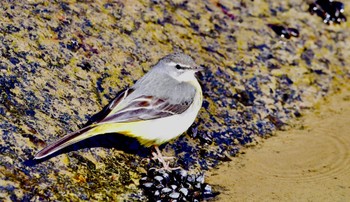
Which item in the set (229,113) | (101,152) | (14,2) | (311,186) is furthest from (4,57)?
(311,186)

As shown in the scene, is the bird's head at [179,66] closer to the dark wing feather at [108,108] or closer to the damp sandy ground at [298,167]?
the dark wing feather at [108,108]

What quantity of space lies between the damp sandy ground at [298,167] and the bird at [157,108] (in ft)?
2.51

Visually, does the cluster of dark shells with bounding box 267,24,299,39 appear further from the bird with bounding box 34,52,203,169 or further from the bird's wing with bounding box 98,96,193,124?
the bird's wing with bounding box 98,96,193,124

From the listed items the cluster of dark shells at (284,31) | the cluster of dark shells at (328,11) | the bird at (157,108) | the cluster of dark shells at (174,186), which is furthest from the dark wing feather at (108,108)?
the cluster of dark shells at (328,11)

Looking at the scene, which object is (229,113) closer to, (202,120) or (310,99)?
(202,120)

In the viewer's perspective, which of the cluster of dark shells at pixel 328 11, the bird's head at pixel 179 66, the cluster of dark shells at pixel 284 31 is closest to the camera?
the bird's head at pixel 179 66

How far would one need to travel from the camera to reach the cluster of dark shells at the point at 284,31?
9.33 m

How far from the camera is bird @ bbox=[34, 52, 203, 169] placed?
22.3 feet

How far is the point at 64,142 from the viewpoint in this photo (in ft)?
20.5

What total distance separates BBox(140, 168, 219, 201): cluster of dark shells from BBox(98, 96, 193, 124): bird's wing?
25.4 inches

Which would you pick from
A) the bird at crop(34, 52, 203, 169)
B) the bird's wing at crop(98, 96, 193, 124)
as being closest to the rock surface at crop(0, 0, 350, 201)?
the bird at crop(34, 52, 203, 169)

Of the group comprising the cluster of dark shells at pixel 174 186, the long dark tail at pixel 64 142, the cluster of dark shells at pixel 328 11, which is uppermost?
the cluster of dark shells at pixel 328 11

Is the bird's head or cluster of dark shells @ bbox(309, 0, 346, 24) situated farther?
cluster of dark shells @ bbox(309, 0, 346, 24)

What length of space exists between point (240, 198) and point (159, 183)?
90 cm
